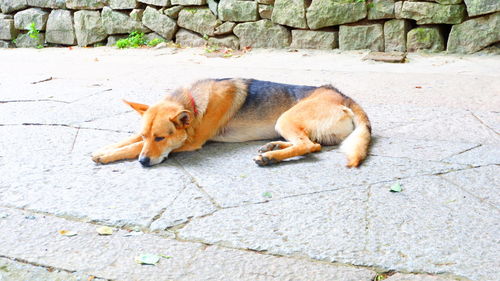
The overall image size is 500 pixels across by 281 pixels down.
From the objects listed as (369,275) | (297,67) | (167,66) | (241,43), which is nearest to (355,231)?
(369,275)

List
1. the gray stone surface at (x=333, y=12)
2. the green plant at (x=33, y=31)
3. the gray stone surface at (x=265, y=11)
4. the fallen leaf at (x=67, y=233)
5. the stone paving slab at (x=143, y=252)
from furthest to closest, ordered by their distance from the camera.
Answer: the green plant at (x=33, y=31)
the gray stone surface at (x=265, y=11)
the gray stone surface at (x=333, y=12)
the fallen leaf at (x=67, y=233)
the stone paving slab at (x=143, y=252)

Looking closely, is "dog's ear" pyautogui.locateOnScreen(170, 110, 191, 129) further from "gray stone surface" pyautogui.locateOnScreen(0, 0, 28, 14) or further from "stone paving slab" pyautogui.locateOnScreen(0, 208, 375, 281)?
"gray stone surface" pyautogui.locateOnScreen(0, 0, 28, 14)

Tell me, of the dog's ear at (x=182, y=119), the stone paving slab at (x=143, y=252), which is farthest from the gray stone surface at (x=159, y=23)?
the stone paving slab at (x=143, y=252)

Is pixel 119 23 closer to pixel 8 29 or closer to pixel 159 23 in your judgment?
pixel 159 23

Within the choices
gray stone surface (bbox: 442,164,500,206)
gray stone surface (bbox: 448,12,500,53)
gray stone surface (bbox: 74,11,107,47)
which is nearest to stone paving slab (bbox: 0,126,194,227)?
gray stone surface (bbox: 442,164,500,206)

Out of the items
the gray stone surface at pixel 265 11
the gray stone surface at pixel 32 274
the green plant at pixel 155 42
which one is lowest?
the green plant at pixel 155 42

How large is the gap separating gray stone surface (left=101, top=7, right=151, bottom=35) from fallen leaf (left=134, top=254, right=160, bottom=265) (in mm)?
8594

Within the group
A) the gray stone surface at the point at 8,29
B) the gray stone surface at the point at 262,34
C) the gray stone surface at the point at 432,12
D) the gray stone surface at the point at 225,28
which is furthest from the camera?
the gray stone surface at the point at 8,29

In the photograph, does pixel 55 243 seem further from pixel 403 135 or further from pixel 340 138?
pixel 403 135

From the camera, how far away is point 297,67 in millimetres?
7605

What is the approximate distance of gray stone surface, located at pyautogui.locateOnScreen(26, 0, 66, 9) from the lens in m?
10.9

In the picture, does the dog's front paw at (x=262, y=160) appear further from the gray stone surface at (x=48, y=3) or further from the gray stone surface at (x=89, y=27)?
the gray stone surface at (x=48, y=3)

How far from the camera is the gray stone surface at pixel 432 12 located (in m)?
7.68

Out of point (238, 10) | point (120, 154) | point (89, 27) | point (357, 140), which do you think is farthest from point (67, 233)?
point (89, 27)
